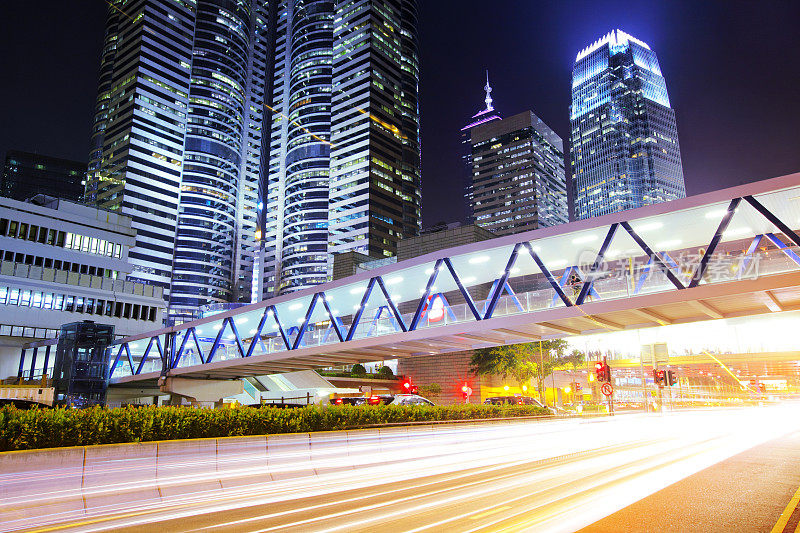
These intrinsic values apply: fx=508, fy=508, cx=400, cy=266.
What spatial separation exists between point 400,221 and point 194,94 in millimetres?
74689

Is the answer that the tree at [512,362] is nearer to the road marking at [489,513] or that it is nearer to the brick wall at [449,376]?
the brick wall at [449,376]

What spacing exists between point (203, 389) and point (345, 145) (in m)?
127

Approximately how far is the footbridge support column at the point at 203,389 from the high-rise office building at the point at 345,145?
100 meters

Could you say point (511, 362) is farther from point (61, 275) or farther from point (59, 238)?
point (59, 238)

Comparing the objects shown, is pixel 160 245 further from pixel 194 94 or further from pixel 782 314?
pixel 782 314

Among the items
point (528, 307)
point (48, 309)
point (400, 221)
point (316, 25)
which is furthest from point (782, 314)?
point (316, 25)

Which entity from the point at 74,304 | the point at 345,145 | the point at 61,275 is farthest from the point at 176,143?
the point at 74,304

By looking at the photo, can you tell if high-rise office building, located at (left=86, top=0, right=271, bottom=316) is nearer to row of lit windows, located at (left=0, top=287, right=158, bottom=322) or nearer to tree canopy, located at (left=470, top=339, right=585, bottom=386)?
row of lit windows, located at (left=0, top=287, right=158, bottom=322)

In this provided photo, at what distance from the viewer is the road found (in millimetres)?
8555

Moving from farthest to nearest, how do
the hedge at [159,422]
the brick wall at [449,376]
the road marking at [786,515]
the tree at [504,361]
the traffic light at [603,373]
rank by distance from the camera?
the brick wall at [449,376], the tree at [504,361], the traffic light at [603,373], the hedge at [159,422], the road marking at [786,515]

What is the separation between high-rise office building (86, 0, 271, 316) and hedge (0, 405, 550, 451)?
132 meters

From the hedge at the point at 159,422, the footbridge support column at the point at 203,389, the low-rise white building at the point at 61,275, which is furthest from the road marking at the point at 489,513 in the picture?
the low-rise white building at the point at 61,275

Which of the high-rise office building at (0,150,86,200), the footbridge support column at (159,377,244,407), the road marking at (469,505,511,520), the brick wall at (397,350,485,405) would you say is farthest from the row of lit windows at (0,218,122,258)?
the high-rise office building at (0,150,86,200)

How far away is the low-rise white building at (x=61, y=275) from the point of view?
5681 centimetres
